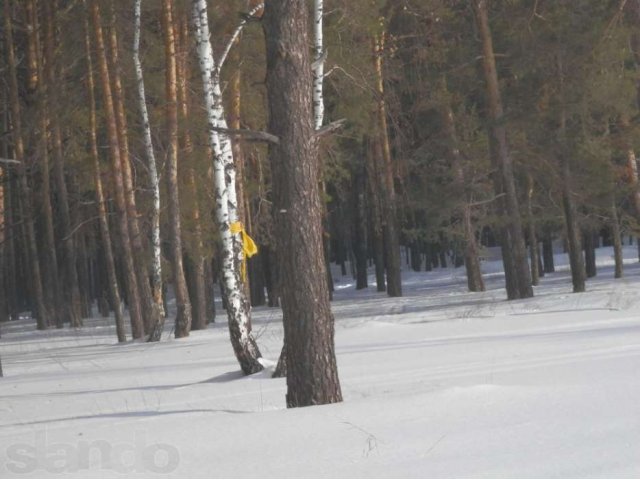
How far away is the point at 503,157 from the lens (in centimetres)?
2375

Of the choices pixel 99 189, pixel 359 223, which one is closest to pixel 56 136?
pixel 99 189

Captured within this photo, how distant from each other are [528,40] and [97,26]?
9.45 m

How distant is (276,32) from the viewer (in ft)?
28.7

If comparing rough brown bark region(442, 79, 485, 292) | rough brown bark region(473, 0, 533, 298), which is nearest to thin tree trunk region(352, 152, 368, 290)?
rough brown bark region(442, 79, 485, 292)

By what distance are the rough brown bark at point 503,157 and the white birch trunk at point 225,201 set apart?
11.0m

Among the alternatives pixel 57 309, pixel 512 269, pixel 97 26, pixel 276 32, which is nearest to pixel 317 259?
pixel 276 32

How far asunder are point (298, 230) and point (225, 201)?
16.4 feet

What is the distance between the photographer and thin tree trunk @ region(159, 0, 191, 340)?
1934cm

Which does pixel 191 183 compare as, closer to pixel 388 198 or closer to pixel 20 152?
pixel 20 152

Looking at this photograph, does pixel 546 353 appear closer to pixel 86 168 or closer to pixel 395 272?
pixel 86 168

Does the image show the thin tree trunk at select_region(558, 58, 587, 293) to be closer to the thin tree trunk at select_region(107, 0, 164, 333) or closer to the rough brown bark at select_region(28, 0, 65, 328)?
the thin tree trunk at select_region(107, 0, 164, 333)

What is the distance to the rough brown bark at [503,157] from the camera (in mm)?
23391

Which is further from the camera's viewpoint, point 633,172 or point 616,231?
point 616,231

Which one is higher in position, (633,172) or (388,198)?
(388,198)
